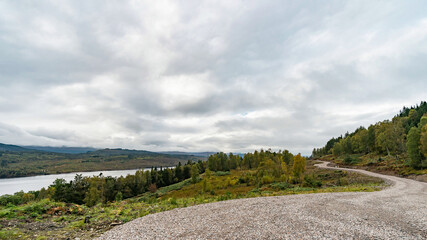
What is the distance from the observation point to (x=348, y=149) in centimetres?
10694

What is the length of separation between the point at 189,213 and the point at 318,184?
31.8m

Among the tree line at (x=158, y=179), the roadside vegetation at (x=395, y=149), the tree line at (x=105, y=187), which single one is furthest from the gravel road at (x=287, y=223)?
the roadside vegetation at (x=395, y=149)

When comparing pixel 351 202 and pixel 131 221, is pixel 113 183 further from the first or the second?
pixel 351 202

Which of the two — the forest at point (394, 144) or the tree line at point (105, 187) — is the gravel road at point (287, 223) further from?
the forest at point (394, 144)

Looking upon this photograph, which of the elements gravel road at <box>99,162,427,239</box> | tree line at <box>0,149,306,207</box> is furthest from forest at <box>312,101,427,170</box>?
gravel road at <box>99,162,427,239</box>

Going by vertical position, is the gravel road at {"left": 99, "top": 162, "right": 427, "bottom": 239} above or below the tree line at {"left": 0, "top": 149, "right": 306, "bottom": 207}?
above

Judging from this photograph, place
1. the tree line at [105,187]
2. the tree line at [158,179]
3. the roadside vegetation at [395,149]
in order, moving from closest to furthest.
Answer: the roadside vegetation at [395,149] → the tree line at [158,179] → the tree line at [105,187]

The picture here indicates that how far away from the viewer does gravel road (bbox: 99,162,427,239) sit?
31.4 ft

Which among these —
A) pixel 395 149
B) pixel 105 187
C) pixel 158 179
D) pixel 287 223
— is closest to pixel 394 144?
pixel 395 149

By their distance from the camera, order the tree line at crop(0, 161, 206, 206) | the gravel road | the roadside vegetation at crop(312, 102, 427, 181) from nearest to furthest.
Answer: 1. the gravel road
2. the roadside vegetation at crop(312, 102, 427, 181)
3. the tree line at crop(0, 161, 206, 206)

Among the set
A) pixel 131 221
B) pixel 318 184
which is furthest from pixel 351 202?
pixel 318 184

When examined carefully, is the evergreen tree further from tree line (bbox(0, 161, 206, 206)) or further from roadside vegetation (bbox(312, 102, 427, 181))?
tree line (bbox(0, 161, 206, 206))

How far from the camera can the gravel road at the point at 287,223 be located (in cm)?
959

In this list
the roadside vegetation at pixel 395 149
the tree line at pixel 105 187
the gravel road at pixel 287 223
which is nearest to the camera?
the gravel road at pixel 287 223
